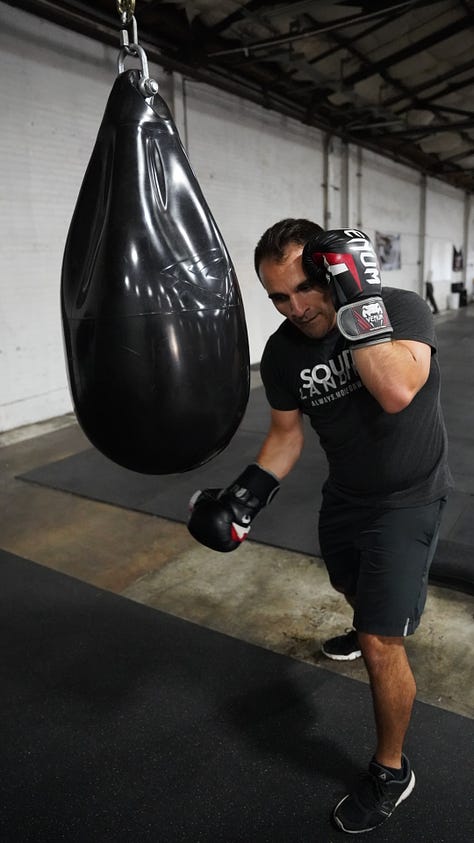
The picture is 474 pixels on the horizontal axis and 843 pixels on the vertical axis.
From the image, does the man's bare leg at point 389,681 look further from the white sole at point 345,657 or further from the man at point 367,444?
the white sole at point 345,657

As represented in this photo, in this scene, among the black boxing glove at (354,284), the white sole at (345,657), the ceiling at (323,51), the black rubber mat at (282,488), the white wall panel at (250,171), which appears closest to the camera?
the black boxing glove at (354,284)

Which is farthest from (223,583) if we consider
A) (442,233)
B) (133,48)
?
(442,233)

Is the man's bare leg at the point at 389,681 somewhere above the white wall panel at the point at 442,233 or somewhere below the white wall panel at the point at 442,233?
below

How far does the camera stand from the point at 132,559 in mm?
2695

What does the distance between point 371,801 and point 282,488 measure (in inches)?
84.1

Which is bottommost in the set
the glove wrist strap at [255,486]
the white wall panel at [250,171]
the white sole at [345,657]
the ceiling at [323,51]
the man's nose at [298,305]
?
the white sole at [345,657]

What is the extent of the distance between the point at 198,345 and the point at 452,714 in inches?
53.1

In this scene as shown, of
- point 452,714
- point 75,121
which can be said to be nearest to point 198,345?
point 452,714

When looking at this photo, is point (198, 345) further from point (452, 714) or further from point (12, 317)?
point (12, 317)

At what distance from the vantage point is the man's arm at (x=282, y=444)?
164 centimetres

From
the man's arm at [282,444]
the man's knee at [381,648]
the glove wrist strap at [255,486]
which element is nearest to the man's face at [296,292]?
the man's arm at [282,444]

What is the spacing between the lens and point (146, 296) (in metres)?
1.03

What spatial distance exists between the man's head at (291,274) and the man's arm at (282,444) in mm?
338

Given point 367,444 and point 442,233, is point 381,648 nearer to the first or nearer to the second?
point 367,444
